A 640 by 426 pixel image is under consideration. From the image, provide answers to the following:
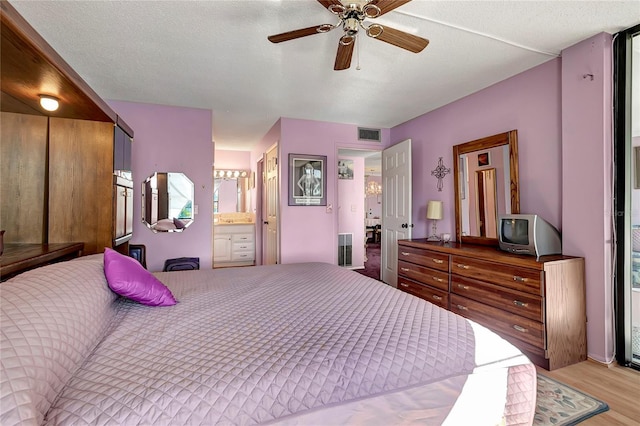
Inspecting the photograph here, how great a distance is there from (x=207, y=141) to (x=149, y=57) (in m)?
1.40

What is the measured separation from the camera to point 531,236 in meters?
2.30

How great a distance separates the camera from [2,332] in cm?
69

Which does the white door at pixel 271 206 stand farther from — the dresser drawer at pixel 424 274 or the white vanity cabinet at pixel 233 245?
the dresser drawer at pixel 424 274

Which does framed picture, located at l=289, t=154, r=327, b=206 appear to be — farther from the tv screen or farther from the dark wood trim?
the dark wood trim

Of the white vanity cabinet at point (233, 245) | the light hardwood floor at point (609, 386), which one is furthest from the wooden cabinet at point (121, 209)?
the light hardwood floor at point (609, 386)

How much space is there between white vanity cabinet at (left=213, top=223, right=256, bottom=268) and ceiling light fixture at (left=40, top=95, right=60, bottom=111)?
3.74m

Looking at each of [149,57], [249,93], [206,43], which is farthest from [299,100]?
[149,57]

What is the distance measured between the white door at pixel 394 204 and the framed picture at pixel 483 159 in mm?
865

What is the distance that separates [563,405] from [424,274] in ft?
5.02

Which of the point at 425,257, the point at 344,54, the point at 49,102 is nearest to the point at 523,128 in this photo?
the point at 425,257

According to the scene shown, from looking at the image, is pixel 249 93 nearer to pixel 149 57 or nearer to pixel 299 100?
pixel 299 100

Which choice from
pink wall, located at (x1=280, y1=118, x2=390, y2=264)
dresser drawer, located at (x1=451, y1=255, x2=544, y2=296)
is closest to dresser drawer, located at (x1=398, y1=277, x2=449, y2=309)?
dresser drawer, located at (x1=451, y1=255, x2=544, y2=296)

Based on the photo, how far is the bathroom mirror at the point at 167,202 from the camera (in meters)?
3.64

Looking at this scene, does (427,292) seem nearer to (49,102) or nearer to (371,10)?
(371,10)
